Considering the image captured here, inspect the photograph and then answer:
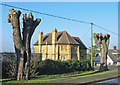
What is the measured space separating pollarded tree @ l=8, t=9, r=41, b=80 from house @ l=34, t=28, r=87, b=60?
119 feet

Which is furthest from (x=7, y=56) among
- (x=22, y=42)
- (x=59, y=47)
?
(x=59, y=47)

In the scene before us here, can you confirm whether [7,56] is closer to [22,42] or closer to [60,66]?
[22,42]

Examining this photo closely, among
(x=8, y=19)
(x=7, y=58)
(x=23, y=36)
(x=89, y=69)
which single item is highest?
(x=8, y=19)

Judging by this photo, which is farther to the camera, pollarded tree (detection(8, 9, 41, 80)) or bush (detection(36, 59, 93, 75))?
bush (detection(36, 59, 93, 75))

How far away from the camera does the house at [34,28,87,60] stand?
52375mm

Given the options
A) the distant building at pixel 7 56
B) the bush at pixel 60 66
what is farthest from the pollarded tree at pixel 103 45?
the distant building at pixel 7 56

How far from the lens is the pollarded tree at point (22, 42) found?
14514 mm

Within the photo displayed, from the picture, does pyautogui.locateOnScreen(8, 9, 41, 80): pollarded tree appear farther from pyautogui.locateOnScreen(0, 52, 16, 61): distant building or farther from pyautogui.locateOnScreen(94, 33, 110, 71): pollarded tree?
pyautogui.locateOnScreen(94, 33, 110, 71): pollarded tree

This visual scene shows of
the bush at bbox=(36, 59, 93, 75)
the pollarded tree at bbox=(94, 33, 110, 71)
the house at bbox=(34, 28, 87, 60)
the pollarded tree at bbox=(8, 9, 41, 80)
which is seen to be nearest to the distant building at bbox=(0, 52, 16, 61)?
the bush at bbox=(36, 59, 93, 75)

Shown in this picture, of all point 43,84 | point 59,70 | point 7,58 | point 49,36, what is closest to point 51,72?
A: point 59,70

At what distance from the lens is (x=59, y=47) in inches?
2089

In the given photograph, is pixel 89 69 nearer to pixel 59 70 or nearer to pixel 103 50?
pixel 103 50

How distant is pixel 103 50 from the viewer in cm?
2823

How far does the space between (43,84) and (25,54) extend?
3132mm
